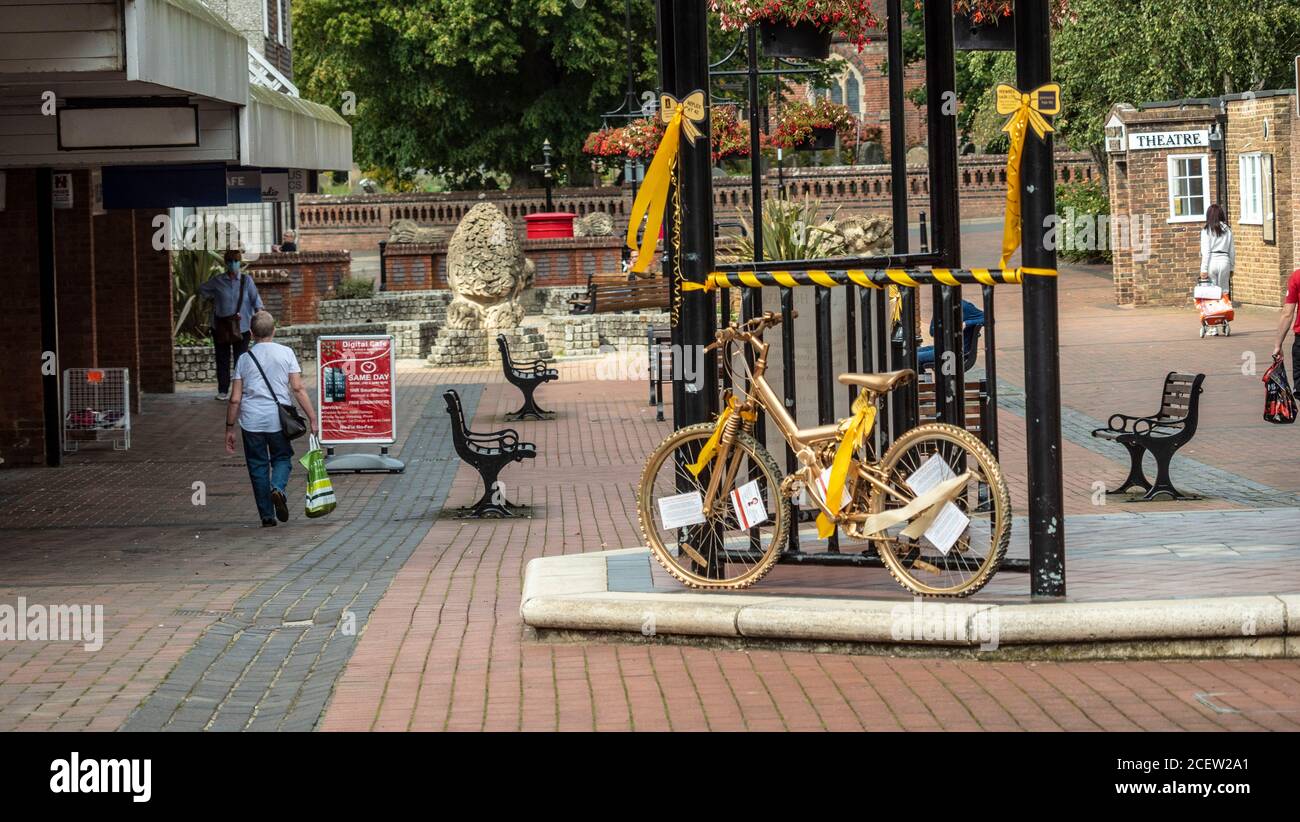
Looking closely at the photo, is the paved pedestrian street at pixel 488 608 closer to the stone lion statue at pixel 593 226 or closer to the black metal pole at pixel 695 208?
the black metal pole at pixel 695 208

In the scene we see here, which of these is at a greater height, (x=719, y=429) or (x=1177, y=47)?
(x=1177, y=47)

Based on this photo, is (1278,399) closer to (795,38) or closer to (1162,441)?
(1162,441)

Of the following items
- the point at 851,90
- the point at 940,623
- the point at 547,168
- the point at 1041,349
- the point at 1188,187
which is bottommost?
the point at 940,623

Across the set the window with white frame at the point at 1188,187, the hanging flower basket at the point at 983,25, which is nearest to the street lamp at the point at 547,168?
the window with white frame at the point at 1188,187

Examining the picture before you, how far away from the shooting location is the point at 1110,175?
110ft

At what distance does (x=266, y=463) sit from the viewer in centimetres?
1352

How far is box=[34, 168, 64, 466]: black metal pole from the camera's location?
56.4ft

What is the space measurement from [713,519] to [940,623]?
1.36m

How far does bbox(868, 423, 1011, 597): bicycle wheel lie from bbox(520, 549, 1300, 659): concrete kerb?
0.56 ft

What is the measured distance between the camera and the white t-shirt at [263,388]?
13.6 metres

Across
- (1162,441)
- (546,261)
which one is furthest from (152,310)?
(1162,441)

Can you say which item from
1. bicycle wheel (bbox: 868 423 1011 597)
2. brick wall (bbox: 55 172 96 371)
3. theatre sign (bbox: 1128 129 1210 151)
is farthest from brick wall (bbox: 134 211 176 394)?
bicycle wheel (bbox: 868 423 1011 597)

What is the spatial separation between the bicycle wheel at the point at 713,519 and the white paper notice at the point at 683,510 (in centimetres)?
5

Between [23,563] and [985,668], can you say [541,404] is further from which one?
[985,668]
